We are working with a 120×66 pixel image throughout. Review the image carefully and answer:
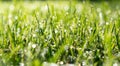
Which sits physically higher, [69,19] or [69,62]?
[69,19]

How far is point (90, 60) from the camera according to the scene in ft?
7.04

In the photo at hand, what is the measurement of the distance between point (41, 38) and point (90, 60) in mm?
480

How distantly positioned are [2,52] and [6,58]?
0.13 meters

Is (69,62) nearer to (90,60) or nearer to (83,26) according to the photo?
(90,60)

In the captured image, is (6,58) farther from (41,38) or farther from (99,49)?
(99,49)

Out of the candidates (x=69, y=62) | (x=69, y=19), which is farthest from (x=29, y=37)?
(x=69, y=19)

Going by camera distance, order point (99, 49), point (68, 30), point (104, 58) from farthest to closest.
Answer: 1. point (68, 30)
2. point (99, 49)
3. point (104, 58)

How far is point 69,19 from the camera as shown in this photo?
10.4 ft

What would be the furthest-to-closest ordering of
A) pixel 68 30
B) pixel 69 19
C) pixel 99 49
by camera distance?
pixel 69 19, pixel 68 30, pixel 99 49

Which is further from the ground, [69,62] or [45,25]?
[45,25]

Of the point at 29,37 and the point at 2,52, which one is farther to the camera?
the point at 29,37

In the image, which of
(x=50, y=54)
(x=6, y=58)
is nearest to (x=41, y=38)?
(x=50, y=54)

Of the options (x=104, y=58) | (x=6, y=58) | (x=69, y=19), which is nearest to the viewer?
(x=6, y=58)

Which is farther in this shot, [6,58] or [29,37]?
[29,37]
